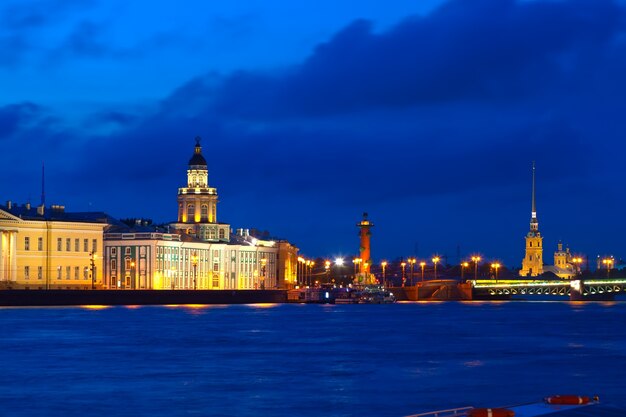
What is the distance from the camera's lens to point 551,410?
36.0 metres

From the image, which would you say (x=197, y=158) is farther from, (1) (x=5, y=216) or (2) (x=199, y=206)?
(1) (x=5, y=216)

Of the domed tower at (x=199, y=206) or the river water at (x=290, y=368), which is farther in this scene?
the domed tower at (x=199, y=206)

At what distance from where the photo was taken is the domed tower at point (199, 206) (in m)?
174

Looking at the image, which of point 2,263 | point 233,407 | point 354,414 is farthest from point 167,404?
point 2,263

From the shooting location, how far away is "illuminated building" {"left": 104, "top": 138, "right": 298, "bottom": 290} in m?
155

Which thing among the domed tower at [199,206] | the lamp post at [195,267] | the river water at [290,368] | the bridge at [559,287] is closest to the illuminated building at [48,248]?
the lamp post at [195,267]

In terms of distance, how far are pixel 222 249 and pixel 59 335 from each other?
10070 cm

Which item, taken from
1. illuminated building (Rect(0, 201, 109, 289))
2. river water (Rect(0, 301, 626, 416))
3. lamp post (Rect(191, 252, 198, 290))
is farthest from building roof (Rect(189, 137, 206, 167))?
river water (Rect(0, 301, 626, 416))

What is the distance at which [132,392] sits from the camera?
1629 inches

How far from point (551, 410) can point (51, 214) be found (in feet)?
369

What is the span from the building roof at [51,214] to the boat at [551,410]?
349 ft

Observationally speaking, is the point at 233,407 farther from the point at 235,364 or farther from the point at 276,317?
the point at 276,317

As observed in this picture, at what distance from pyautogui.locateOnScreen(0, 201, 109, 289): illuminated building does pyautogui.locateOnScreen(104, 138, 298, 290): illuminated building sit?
301 inches

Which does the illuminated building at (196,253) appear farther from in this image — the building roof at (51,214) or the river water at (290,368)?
the river water at (290,368)
